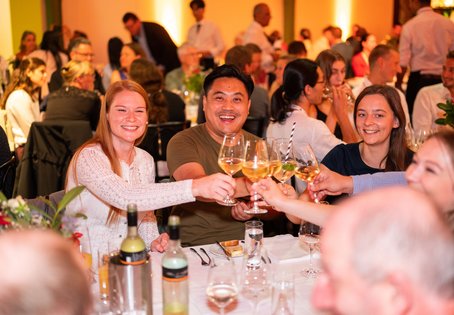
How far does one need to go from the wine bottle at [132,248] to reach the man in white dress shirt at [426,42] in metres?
5.40

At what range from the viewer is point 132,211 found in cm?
158

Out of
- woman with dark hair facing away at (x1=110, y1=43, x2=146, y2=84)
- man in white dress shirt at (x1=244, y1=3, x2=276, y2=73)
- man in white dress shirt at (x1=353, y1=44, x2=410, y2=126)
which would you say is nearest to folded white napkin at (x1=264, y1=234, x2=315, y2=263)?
man in white dress shirt at (x1=353, y1=44, x2=410, y2=126)

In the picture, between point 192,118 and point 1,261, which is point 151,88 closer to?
point 192,118

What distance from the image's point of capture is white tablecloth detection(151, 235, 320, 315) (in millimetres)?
1729

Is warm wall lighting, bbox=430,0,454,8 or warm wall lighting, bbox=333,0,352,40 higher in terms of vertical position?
warm wall lighting, bbox=333,0,352,40

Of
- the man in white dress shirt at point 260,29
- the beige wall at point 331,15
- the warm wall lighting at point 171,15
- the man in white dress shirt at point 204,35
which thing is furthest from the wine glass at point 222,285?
the beige wall at point 331,15

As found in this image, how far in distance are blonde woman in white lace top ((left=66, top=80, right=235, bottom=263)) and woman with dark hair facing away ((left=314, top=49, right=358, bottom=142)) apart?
196 centimetres

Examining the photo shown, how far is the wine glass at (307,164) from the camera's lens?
89.5 inches

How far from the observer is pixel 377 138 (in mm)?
2863

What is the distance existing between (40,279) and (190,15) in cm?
1249

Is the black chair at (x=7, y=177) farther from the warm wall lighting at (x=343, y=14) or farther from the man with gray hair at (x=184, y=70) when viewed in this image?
the warm wall lighting at (x=343, y=14)

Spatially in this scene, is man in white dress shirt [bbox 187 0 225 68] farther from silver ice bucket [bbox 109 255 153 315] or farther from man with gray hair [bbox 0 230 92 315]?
man with gray hair [bbox 0 230 92 315]

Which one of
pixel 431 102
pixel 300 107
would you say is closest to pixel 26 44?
pixel 300 107

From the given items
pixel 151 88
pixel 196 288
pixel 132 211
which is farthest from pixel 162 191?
pixel 151 88
